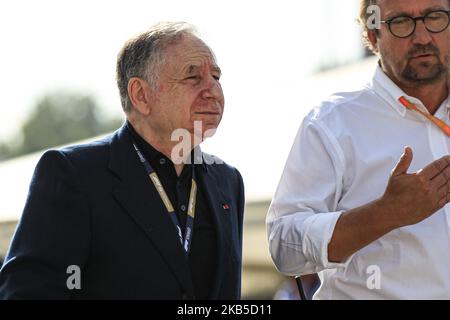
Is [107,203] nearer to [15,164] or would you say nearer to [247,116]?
[247,116]

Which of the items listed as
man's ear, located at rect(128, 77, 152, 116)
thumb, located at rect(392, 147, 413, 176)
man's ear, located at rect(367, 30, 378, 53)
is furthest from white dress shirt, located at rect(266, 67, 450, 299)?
man's ear, located at rect(128, 77, 152, 116)

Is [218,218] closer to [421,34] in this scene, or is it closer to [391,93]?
[391,93]

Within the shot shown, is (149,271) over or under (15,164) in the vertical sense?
over

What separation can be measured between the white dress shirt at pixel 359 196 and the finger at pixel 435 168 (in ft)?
1.06

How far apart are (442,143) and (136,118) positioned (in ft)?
3.65

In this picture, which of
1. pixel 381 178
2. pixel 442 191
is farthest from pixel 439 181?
pixel 381 178

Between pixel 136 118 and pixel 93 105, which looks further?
pixel 93 105

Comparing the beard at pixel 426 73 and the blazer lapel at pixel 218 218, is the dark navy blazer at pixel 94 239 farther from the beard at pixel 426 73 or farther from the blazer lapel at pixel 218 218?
the beard at pixel 426 73

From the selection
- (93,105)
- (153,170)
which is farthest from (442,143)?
(93,105)

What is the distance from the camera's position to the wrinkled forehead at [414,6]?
133 inches

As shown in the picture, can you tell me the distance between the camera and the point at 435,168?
2.99 metres

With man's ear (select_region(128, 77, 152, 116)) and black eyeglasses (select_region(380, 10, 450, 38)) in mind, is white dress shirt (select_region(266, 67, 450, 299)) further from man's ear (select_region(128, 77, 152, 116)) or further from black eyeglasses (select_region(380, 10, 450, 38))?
man's ear (select_region(128, 77, 152, 116))

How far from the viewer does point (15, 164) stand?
1188cm

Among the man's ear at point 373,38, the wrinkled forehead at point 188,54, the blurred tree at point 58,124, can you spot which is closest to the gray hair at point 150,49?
the wrinkled forehead at point 188,54
